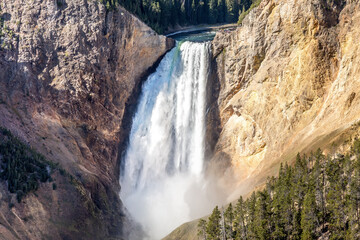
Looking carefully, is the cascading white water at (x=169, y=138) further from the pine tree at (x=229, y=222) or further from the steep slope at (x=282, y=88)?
the pine tree at (x=229, y=222)

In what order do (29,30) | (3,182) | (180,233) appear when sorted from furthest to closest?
(29,30) → (180,233) → (3,182)

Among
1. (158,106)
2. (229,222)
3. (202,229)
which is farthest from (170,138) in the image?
(229,222)

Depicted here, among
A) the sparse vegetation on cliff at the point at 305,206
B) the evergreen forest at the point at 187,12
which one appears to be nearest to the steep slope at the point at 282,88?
the sparse vegetation on cliff at the point at 305,206

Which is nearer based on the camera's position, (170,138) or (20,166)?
(20,166)

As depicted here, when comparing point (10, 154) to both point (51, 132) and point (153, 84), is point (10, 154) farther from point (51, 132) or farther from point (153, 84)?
point (153, 84)

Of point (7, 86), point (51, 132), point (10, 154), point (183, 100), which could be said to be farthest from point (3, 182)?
point (183, 100)

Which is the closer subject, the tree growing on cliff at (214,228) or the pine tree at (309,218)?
the pine tree at (309,218)

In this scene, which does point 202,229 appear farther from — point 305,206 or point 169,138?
point 169,138
